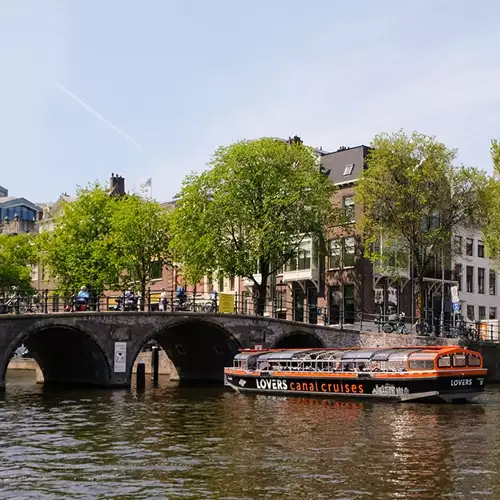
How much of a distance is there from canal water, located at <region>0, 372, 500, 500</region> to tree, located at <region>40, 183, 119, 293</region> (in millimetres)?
31632

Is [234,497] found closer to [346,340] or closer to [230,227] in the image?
[346,340]

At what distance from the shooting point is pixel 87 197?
231 ft

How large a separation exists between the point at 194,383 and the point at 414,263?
18.2 m

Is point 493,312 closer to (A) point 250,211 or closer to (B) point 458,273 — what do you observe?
(B) point 458,273

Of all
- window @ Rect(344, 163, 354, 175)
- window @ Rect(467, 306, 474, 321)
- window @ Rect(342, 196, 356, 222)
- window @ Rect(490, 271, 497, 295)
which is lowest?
window @ Rect(467, 306, 474, 321)

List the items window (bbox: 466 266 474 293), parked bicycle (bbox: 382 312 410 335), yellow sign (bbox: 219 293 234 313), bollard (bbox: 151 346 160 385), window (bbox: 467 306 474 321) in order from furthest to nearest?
window (bbox: 466 266 474 293) → window (bbox: 467 306 474 321) → bollard (bbox: 151 346 160 385) → parked bicycle (bbox: 382 312 410 335) → yellow sign (bbox: 219 293 234 313)

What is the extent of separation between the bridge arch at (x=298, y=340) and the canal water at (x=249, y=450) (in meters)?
13.9

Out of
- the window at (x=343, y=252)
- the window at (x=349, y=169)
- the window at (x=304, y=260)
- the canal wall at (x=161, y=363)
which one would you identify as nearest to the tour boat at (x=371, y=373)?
the window at (x=343, y=252)

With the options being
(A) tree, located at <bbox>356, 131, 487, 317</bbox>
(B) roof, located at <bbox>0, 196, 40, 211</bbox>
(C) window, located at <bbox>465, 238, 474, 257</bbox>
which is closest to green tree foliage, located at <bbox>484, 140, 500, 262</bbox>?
(A) tree, located at <bbox>356, 131, 487, 317</bbox>

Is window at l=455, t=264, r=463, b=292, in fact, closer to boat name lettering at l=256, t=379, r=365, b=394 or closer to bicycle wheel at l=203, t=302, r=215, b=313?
bicycle wheel at l=203, t=302, r=215, b=313

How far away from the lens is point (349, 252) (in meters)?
63.6

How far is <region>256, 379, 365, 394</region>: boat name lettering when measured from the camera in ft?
126

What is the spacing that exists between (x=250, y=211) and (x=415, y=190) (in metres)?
10.9

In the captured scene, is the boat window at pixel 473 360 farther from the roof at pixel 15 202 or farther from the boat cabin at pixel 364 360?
the roof at pixel 15 202
